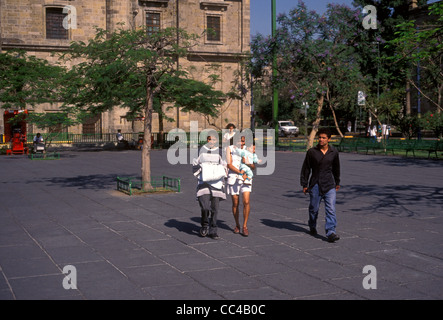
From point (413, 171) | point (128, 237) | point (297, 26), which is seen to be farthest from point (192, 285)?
point (297, 26)

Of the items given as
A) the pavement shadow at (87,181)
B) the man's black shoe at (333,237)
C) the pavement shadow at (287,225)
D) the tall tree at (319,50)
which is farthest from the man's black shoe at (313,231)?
the tall tree at (319,50)

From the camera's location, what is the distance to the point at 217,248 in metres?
7.82

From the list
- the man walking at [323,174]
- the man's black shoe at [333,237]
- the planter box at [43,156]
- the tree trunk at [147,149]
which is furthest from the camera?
the planter box at [43,156]

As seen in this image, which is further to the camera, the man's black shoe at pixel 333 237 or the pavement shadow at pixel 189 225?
the pavement shadow at pixel 189 225

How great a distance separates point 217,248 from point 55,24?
122ft

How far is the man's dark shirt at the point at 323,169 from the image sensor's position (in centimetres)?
845

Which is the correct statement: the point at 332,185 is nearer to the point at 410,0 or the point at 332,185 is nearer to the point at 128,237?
the point at 128,237

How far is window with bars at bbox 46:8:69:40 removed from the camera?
134 ft

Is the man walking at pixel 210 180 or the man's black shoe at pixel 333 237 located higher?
the man walking at pixel 210 180

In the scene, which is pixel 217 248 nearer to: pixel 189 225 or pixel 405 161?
pixel 189 225

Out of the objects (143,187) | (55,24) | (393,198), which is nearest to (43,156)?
(143,187)

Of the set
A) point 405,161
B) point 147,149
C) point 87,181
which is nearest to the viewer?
point 147,149

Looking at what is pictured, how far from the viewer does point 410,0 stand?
5016cm

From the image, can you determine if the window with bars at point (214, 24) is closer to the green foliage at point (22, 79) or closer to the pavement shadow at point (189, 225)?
the green foliage at point (22, 79)
